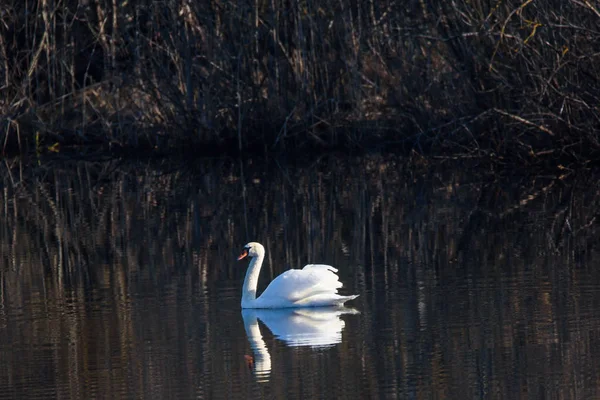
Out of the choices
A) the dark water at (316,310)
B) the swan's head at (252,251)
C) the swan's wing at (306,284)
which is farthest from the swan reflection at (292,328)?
the swan's head at (252,251)

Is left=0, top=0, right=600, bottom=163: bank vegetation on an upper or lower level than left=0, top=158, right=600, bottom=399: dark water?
upper

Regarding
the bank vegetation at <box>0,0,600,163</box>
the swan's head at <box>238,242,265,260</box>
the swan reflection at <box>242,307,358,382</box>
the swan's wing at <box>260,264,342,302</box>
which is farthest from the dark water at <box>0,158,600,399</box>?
the bank vegetation at <box>0,0,600,163</box>

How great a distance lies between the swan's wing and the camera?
32.1ft

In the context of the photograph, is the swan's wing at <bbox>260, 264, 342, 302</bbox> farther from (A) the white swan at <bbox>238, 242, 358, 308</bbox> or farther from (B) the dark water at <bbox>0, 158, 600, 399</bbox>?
(B) the dark water at <bbox>0, 158, 600, 399</bbox>

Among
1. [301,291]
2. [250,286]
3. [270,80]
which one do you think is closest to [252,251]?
[250,286]

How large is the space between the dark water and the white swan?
0.29ft

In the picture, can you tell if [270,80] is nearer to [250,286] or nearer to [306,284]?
[250,286]

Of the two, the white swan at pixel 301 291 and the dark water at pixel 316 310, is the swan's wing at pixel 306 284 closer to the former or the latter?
the white swan at pixel 301 291

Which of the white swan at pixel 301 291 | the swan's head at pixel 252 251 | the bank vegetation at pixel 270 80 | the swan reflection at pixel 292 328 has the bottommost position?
the swan reflection at pixel 292 328

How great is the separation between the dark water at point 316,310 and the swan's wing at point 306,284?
0.15 metres

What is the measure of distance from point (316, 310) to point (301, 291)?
0.58 ft

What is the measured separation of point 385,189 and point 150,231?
436 centimetres

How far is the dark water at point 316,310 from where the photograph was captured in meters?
7.47

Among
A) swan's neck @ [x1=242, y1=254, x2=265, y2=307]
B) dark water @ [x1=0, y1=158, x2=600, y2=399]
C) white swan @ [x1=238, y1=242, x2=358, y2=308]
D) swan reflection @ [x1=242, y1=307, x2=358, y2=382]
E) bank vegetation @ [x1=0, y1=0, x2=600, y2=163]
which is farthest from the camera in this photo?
bank vegetation @ [x1=0, y1=0, x2=600, y2=163]
